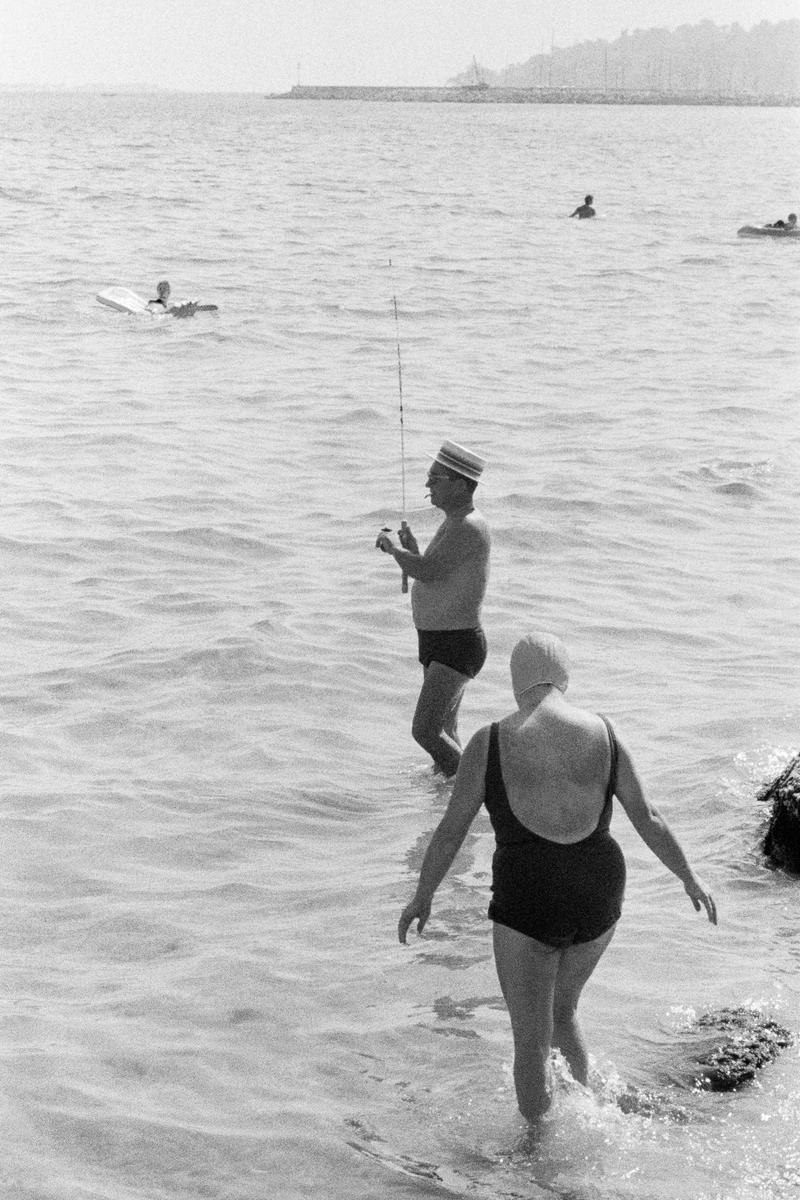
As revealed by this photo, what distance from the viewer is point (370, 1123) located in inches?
215

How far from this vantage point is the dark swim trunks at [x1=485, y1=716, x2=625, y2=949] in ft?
16.1

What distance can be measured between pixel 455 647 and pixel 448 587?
340mm

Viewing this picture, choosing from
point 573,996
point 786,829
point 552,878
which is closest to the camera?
point 552,878

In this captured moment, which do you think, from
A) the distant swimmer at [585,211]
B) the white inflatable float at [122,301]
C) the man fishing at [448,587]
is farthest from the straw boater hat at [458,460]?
the distant swimmer at [585,211]

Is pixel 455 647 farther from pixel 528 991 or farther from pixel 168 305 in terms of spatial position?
pixel 168 305

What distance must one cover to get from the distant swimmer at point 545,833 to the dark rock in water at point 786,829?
2382 millimetres

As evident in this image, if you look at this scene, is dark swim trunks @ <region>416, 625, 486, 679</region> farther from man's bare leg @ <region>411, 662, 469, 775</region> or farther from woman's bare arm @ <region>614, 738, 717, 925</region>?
woman's bare arm @ <region>614, 738, 717, 925</region>

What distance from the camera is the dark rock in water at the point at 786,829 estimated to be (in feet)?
24.0

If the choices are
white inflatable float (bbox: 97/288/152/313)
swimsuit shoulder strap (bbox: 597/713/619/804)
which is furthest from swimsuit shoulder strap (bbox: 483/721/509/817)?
white inflatable float (bbox: 97/288/152/313)

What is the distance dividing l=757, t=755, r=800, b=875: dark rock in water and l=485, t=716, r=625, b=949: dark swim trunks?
8.34 feet

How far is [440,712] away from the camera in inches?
320

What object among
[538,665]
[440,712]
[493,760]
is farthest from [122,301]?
[493,760]

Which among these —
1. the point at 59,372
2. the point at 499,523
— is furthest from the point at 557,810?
the point at 59,372

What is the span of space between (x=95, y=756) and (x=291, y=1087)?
148 inches
